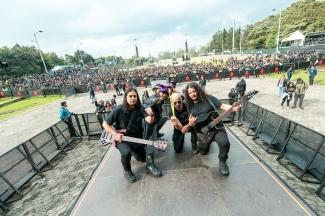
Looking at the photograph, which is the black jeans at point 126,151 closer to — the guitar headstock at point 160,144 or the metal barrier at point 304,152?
the guitar headstock at point 160,144

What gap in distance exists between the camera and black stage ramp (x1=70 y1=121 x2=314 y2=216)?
2846 millimetres

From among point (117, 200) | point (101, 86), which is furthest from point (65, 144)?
point (101, 86)

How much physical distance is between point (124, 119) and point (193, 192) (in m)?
2.10

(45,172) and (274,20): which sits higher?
(274,20)

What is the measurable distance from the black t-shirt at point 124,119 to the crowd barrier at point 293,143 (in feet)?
14.4

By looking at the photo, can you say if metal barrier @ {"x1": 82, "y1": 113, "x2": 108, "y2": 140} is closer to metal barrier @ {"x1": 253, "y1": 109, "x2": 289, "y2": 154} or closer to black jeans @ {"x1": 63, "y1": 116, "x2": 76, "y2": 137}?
black jeans @ {"x1": 63, "y1": 116, "x2": 76, "y2": 137}

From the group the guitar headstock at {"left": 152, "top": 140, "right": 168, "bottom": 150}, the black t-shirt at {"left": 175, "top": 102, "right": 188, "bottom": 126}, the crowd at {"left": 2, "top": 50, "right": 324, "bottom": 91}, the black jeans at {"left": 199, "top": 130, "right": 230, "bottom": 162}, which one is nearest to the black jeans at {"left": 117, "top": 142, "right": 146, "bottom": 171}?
→ the guitar headstock at {"left": 152, "top": 140, "right": 168, "bottom": 150}

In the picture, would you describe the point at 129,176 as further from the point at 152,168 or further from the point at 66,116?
the point at 66,116

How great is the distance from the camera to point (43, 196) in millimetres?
4758

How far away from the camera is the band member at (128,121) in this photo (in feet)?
12.0

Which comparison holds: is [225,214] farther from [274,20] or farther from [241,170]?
[274,20]

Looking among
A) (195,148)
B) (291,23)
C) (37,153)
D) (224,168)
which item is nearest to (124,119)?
(195,148)

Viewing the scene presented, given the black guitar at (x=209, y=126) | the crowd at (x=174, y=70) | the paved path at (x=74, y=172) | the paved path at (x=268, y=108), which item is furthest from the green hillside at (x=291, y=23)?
the black guitar at (x=209, y=126)

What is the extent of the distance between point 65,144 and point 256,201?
25.2 ft
